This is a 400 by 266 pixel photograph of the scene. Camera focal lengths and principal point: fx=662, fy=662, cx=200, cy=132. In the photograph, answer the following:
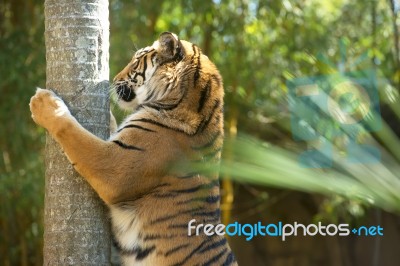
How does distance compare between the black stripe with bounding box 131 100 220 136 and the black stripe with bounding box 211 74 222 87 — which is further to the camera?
the black stripe with bounding box 211 74 222 87

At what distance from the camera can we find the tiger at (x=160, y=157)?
7.32ft

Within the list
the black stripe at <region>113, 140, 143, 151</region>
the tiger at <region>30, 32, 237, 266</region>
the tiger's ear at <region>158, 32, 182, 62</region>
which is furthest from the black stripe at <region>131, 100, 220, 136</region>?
the tiger's ear at <region>158, 32, 182, 62</region>

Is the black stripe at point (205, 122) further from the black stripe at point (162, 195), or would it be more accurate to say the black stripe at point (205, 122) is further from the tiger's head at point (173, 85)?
the black stripe at point (162, 195)

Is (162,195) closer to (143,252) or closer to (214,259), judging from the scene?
(143,252)

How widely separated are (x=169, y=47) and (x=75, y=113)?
22.6 inches

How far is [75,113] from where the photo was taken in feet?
7.45

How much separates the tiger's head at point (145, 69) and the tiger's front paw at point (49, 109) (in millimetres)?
476

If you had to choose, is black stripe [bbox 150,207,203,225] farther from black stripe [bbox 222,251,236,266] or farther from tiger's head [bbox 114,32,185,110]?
tiger's head [bbox 114,32,185,110]

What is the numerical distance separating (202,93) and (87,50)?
21.5 inches

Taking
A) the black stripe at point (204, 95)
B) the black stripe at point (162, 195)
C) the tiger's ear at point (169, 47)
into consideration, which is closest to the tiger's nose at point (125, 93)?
the tiger's ear at point (169, 47)

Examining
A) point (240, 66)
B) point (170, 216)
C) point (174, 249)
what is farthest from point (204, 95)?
point (240, 66)

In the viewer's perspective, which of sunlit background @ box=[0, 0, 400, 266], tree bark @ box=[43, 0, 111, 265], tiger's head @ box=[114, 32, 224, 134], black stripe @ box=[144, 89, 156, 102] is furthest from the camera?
sunlit background @ box=[0, 0, 400, 266]

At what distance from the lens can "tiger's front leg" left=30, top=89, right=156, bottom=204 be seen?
7.20ft

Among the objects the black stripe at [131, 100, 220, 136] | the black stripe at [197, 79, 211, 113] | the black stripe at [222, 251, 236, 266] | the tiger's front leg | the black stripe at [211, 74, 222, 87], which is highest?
the black stripe at [211, 74, 222, 87]
